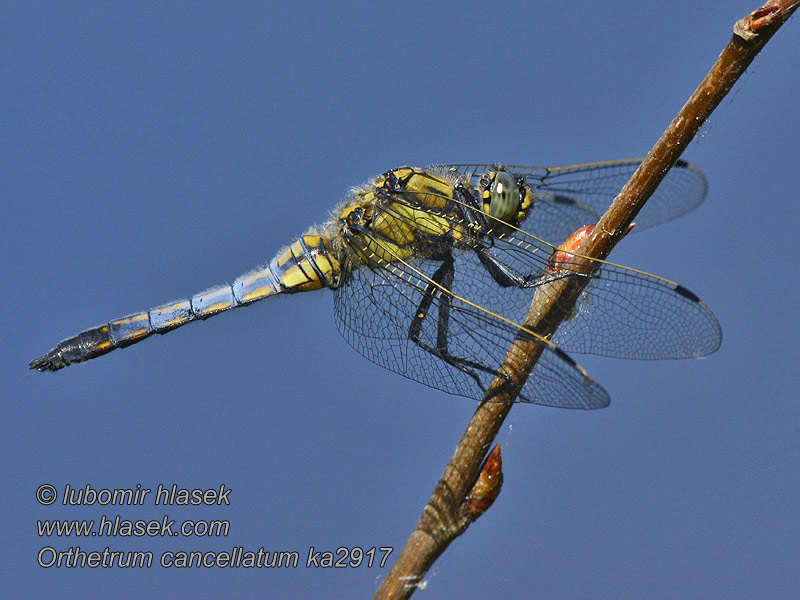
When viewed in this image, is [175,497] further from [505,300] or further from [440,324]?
[505,300]

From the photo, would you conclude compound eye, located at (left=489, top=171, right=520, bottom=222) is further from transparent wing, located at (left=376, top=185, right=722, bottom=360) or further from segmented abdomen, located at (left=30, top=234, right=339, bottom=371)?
segmented abdomen, located at (left=30, top=234, right=339, bottom=371)

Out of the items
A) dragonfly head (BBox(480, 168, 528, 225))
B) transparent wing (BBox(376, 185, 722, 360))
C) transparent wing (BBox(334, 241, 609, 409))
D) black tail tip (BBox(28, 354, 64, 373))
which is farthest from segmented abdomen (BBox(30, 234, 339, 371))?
transparent wing (BBox(376, 185, 722, 360))

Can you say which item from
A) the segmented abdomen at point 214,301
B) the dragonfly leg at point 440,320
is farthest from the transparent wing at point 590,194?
the segmented abdomen at point 214,301

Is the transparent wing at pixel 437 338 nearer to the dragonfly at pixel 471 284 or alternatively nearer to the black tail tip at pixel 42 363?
the dragonfly at pixel 471 284

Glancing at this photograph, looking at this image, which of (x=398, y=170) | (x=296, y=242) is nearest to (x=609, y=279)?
(x=398, y=170)

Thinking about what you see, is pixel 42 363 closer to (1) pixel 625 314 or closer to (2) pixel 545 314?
(2) pixel 545 314

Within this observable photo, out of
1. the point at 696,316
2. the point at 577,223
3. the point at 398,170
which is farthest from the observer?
the point at 577,223
